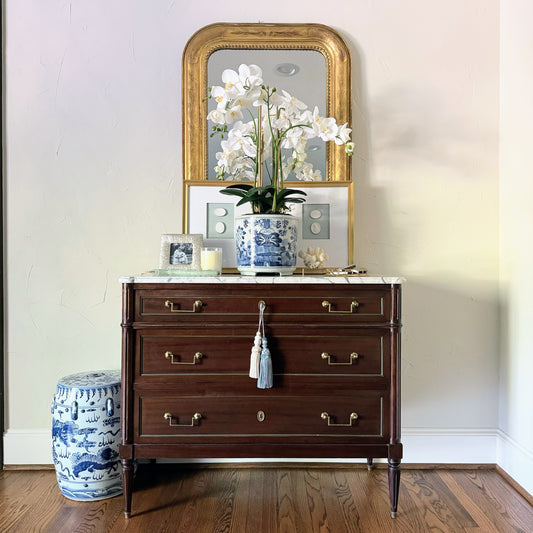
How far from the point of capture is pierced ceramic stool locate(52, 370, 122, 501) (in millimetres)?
1865

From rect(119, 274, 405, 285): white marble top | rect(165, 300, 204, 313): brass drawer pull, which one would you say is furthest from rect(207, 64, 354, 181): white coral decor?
rect(165, 300, 204, 313): brass drawer pull

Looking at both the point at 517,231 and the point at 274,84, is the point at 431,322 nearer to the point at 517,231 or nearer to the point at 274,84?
the point at 517,231

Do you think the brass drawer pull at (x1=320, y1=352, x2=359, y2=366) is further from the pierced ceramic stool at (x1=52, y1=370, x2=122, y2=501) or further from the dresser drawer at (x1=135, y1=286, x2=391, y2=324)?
the pierced ceramic stool at (x1=52, y1=370, x2=122, y2=501)

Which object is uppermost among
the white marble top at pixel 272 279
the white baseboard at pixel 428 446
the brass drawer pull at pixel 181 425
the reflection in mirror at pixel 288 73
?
the reflection in mirror at pixel 288 73

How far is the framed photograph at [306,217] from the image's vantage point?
2.18 m

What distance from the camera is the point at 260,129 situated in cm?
208

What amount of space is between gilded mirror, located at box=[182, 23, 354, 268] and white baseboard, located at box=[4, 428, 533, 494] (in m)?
0.87

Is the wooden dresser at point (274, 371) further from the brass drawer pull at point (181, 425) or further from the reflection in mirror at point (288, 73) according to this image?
the reflection in mirror at point (288, 73)

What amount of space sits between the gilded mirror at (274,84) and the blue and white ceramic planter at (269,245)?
0.32 meters

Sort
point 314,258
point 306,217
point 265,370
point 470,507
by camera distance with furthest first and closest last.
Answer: point 306,217
point 314,258
point 470,507
point 265,370

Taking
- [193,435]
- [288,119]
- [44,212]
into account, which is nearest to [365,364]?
[193,435]

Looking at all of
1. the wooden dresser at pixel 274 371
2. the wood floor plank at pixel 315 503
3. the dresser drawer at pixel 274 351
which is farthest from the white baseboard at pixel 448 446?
the dresser drawer at pixel 274 351

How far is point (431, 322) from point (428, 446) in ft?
1.81

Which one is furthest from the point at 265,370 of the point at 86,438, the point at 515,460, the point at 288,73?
the point at 288,73
